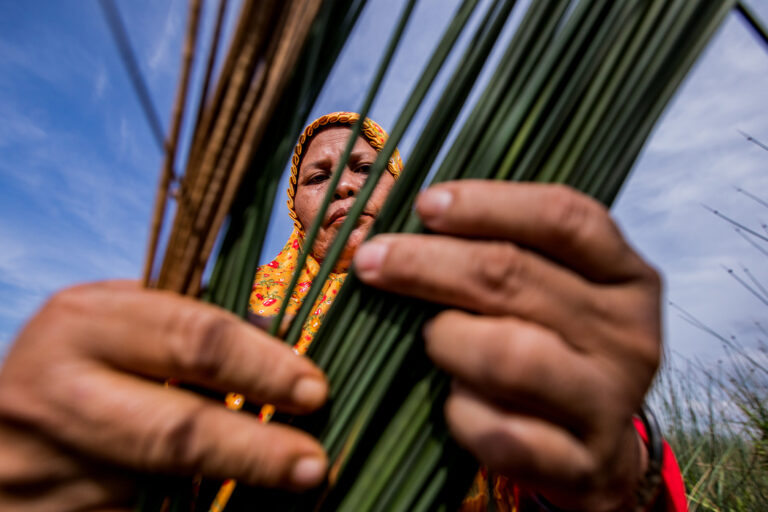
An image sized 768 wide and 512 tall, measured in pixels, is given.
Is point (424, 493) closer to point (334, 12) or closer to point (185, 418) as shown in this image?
point (185, 418)

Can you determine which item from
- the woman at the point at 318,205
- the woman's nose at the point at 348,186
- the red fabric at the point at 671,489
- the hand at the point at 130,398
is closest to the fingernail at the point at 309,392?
the hand at the point at 130,398

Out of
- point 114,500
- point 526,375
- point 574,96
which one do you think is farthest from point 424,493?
point 574,96

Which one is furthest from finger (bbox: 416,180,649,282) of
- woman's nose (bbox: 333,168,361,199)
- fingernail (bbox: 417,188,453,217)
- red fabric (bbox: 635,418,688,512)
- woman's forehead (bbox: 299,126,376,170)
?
woman's forehead (bbox: 299,126,376,170)

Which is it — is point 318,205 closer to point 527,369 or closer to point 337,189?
point 337,189

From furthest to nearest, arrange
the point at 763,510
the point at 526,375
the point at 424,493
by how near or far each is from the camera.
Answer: the point at 763,510 → the point at 424,493 → the point at 526,375

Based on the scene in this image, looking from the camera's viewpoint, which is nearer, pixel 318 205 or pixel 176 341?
pixel 176 341

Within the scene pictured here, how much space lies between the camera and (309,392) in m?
0.40

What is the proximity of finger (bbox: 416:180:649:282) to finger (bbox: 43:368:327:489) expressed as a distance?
0.27 m

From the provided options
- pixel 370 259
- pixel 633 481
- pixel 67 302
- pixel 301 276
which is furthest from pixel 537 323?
pixel 301 276

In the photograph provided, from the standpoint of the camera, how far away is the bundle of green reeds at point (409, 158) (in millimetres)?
378

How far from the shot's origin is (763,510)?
2051 millimetres

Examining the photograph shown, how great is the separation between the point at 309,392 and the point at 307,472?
75 mm

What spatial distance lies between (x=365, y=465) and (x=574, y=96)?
1.45 feet

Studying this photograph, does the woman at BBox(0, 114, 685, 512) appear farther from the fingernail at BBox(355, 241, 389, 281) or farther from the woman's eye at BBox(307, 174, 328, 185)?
the woman's eye at BBox(307, 174, 328, 185)
